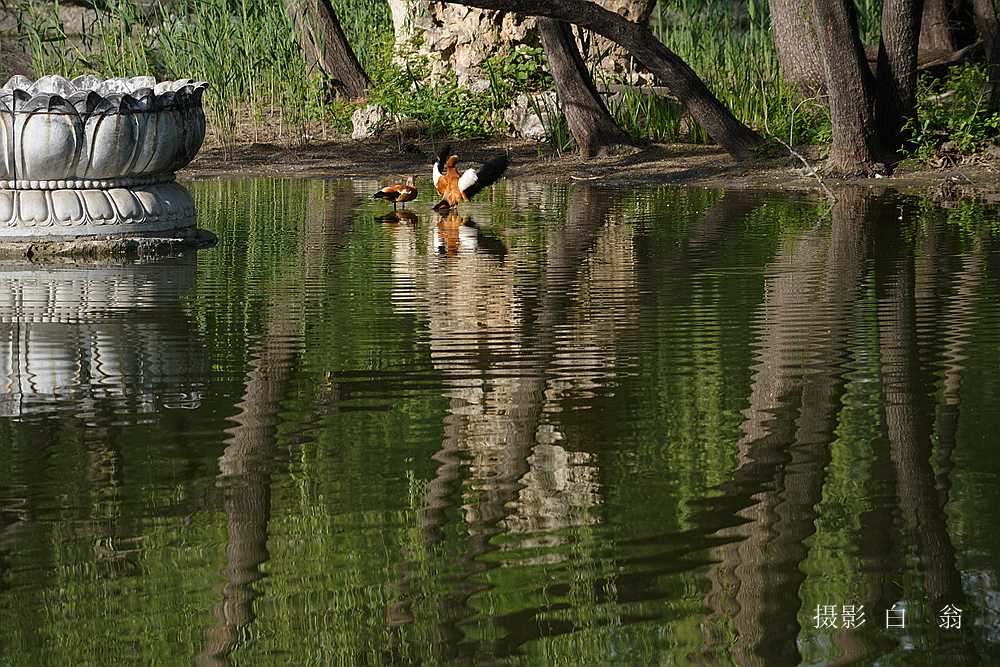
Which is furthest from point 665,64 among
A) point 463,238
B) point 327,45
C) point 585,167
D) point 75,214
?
point 75,214

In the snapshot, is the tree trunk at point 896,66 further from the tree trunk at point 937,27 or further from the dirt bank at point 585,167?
the tree trunk at point 937,27

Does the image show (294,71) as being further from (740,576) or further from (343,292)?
(740,576)

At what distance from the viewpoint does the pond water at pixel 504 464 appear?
3.32 m

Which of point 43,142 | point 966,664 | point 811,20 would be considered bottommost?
point 966,664

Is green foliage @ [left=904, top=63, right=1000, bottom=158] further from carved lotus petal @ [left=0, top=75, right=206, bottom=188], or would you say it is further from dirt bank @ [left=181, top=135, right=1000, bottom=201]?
carved lotus petal @ [left=0, top=75, right=206, bottom=188]

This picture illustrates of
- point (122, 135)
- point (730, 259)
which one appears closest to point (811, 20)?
point (730, 259)

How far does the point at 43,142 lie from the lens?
875cm

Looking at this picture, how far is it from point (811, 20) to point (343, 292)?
7.64m

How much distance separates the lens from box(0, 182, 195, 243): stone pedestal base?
889 centimetres

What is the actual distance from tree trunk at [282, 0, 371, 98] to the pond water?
1007cm

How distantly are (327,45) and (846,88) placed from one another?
7175mm

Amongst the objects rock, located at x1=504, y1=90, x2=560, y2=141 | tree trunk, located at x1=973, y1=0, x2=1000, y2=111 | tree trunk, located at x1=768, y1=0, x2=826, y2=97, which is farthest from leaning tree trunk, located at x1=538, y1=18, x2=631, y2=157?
tree trunk, located at x1=973, y1=0, x2=1000, y2=111

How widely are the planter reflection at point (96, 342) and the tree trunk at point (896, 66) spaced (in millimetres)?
7195

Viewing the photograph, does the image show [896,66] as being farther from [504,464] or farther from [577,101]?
[504,464]
